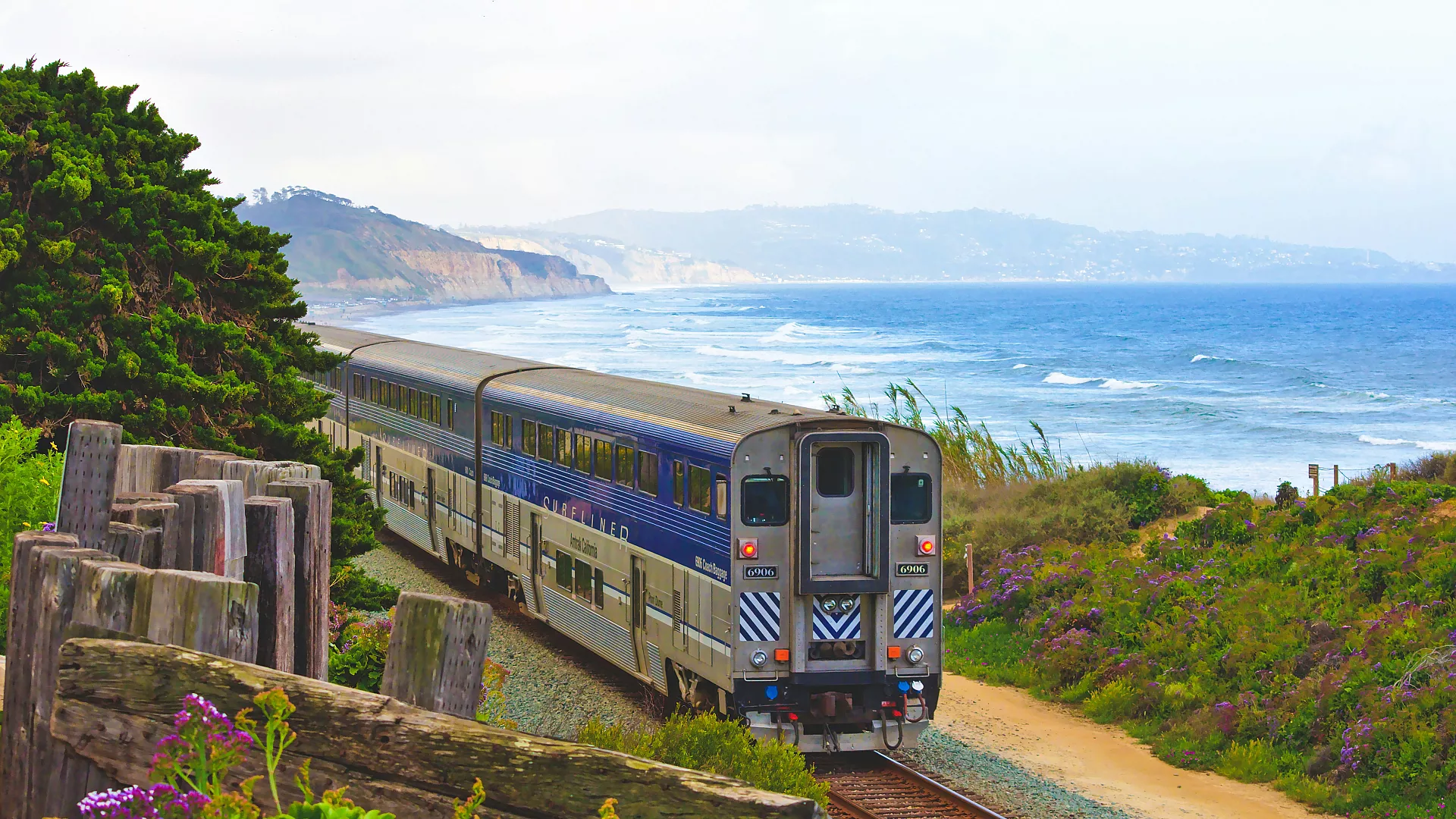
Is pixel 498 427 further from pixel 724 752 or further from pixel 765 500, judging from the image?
pixel 724 752

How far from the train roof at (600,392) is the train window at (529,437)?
12.7 inches

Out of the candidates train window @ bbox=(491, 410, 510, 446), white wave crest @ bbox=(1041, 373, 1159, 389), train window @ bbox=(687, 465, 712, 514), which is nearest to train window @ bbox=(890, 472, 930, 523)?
train window @ bbox=(687, 465, 712, 514)

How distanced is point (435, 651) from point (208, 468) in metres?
3.17

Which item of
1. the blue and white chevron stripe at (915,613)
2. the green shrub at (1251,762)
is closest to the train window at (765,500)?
the blue and white chevron stripe at (915,613)

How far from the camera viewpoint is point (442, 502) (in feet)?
72.2

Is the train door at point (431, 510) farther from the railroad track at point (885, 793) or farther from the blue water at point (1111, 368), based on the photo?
the blue water at point (1111, 368)

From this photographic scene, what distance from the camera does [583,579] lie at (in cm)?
1634

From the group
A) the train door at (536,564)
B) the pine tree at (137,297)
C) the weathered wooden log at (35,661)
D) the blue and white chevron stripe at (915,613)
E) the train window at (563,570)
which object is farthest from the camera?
the train door at (536,564)

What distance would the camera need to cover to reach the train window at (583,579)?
16.2 metres

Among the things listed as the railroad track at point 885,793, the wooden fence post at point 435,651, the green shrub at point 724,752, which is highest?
the wooden fence post at point 435,651

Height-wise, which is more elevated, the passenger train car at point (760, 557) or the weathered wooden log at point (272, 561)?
the weathered wooden log at point (272, 561)

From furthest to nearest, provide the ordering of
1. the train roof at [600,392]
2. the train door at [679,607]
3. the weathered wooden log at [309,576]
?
the train door at [679,607], the train roof at [600,392], the weathered wooden log at [309,576]

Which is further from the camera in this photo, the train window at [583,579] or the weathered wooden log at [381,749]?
the train window at [583,579]

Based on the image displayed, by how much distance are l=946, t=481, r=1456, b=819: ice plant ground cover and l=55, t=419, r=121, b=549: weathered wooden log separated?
1111cm
